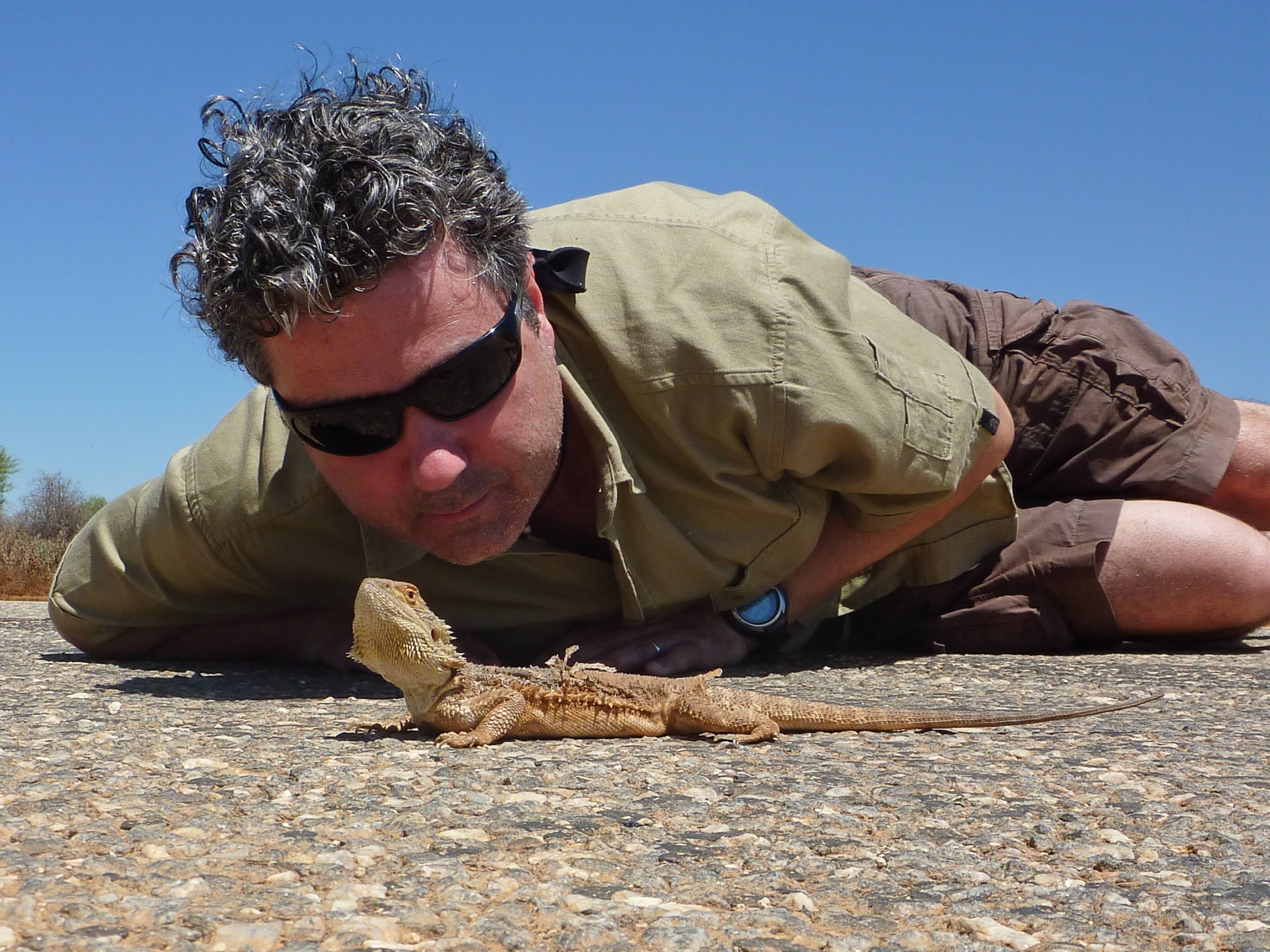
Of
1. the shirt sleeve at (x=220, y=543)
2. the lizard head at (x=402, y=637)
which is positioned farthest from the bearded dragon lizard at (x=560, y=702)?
the shirt sleeve at (x=220, y=543)

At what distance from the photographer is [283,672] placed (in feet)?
16.8

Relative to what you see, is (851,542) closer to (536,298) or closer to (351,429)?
(536,298)

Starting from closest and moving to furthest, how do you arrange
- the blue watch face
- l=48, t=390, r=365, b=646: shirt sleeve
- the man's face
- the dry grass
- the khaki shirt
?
the man's face
the khaki shirt
l=48, t=390, r=365, b=646: shirt sleeve
the blue watch face
the dry grass

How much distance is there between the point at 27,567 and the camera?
595 inches

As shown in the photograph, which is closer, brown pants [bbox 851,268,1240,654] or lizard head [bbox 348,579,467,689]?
lizard head [bbox 348,579,467,689]

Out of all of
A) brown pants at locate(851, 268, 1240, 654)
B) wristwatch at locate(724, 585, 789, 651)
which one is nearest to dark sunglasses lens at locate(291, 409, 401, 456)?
wristwatch at locate(724, 585, 789, 651)

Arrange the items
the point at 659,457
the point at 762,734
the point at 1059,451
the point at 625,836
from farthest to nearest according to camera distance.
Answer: the point at 1059,451
the point at 659,457
the point at 762,734
the point at 625,836

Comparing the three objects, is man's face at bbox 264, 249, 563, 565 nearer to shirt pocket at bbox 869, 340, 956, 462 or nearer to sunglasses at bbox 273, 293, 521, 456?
sunglasses at bbox 273, 293, 521, 456

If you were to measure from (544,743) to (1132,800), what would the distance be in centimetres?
182

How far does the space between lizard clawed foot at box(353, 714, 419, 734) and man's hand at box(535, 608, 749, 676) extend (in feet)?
2.87

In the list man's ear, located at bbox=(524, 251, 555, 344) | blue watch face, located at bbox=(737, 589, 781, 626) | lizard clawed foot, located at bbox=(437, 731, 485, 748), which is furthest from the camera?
blue watch face, located at bbox=(737, 589, 781, 626)

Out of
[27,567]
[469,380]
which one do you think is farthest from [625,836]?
[27,567]

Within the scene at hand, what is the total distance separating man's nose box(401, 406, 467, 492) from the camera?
Result: 3.93 m

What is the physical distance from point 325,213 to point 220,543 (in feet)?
5.27
